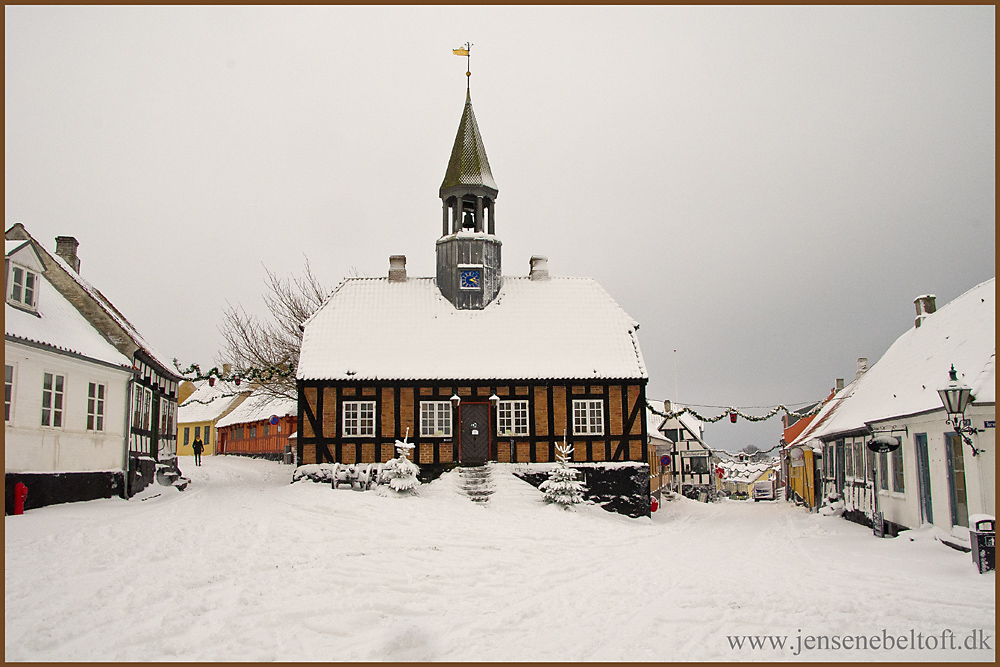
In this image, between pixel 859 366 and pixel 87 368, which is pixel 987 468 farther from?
pixel 859 366

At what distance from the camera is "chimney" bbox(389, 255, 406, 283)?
27078mm

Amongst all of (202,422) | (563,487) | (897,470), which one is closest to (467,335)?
(563,487)

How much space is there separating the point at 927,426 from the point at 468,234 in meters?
15.6

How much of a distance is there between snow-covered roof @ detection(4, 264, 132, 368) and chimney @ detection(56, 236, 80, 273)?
447 centimetres

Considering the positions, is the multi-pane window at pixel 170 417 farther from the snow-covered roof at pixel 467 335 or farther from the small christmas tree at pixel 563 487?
the small christmas tree at pixel 563 487

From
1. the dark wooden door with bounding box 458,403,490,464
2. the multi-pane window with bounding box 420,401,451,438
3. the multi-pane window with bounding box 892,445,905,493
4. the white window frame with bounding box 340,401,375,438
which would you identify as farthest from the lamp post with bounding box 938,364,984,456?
the white window frame with bounding box 340,401,375,438

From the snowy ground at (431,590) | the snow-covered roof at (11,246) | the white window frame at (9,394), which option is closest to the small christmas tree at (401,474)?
the snowy ground at (431,590)

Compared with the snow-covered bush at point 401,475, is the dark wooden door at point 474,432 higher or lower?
higher

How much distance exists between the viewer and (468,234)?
25.6 metres

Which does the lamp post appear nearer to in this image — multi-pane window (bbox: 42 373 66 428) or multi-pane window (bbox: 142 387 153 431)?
multi-pane window (bbox: 42 373 66 428)

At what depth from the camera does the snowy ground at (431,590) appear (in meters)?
7.12

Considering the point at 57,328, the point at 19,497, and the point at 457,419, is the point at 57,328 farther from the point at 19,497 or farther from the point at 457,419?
the point at 457,419

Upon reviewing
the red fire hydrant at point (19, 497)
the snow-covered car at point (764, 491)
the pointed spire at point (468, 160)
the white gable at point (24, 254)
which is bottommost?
the snow-covered car at point (764, 491)

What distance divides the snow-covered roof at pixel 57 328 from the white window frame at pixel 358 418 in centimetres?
669
